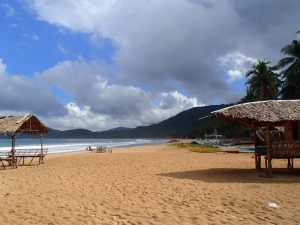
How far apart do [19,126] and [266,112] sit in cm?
1329

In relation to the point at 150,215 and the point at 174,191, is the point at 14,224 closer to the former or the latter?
the point at 150,215

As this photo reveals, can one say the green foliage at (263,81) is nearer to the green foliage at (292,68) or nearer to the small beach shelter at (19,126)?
the green foliage at (292,68)

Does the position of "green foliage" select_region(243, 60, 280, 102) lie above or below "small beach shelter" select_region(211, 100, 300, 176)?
above

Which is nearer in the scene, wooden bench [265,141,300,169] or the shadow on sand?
the shadow on sand

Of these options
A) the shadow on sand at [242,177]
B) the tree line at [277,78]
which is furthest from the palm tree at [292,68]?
the shadow on sand at [242,177]

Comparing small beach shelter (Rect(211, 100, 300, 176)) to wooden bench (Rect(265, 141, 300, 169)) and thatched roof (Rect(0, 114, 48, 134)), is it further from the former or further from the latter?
thatched roof (Rect(0, 114, 48, 134))

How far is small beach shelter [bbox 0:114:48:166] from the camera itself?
1925cm

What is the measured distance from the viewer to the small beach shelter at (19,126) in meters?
19.2

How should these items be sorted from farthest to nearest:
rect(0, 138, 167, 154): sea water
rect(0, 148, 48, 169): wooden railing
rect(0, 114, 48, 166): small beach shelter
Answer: rect(0, 138, 167, 154): sea water < rect(0, 114, 48, 166): small beach shelter < rect(0, 148, 48, 169): wooden railing

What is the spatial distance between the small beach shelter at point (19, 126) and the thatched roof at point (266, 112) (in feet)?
38.5

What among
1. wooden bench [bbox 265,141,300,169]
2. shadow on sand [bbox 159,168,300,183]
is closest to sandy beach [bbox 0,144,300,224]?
shadow on sand [bbox 159,168,300,183]

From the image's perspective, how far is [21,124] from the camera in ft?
64.5

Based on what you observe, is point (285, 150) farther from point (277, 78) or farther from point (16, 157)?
point (277, 78)

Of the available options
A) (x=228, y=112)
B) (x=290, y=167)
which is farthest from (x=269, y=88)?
(x=228, y=112)
